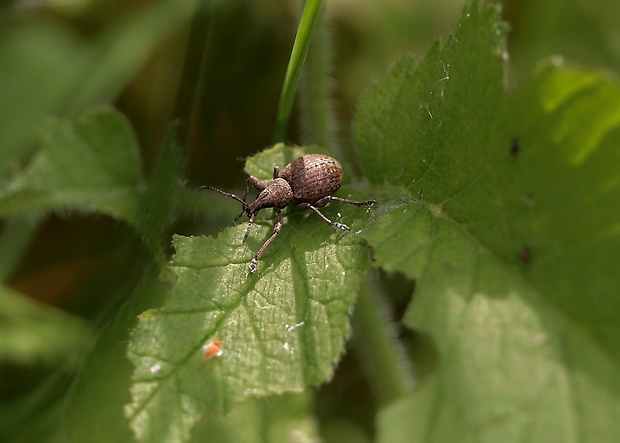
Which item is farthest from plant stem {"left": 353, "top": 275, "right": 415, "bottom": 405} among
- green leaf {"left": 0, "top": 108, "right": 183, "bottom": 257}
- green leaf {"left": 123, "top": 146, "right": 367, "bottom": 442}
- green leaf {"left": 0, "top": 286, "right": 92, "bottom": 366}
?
green leaf {"left": 0, "top": 286, "right": 92, "bottom": 366}

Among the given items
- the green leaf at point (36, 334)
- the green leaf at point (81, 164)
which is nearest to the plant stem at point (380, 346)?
the green leaf at point (81, 164)

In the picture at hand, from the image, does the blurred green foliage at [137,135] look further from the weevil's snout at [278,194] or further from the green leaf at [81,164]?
the weevil's snout at [278,194]

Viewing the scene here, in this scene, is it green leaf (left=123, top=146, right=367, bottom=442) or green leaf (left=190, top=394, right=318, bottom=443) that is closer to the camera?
green leaf (left=123, top=146, right=367, bottom=442)

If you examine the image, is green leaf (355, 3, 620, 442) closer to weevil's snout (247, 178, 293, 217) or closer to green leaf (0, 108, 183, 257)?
weevil's snout (247, 178, 293, 217)

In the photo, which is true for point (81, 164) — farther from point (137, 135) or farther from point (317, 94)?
point (317, 94)

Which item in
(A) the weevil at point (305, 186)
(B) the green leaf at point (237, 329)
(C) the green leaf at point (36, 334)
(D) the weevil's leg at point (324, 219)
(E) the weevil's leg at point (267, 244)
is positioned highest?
(A) the weevil at point (305, 186)

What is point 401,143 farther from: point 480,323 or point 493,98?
point 480,323
